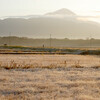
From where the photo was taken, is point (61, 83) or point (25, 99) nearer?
point (25, 99)

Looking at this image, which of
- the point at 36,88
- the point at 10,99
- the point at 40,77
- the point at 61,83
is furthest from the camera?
the point at 40,77

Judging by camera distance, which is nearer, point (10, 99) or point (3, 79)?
point (10, 99)

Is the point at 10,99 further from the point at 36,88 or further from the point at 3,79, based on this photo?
the point at 3,79

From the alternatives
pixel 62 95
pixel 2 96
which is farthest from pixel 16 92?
pixel 62 95

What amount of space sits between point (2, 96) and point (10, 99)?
686 millimetres

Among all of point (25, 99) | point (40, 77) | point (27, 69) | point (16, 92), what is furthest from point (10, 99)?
point (27, 69)

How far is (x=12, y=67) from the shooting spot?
68.5 ft

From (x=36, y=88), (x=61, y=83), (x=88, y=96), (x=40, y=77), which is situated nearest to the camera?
(x=88, y=96)

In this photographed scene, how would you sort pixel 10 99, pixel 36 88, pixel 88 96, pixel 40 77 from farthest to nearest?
pixel 40 77 → pixel 36 88 → pixel 88 96 → pixel 10 99

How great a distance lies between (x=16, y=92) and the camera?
41.0 ft

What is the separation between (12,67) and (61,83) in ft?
22.9

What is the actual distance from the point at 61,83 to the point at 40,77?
2191 millimetres

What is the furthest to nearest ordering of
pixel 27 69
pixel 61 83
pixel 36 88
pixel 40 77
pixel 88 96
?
1. pixel 27 69
2. pixel 40 77
3. pixel 61 83
4. pixel 36 88
5. pixel 88 96

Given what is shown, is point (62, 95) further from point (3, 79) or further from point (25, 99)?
point (3, 79)
